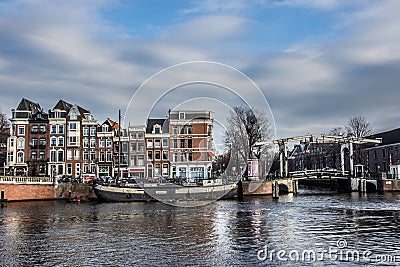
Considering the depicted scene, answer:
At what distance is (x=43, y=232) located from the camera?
26.9 metres

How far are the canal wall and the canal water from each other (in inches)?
819

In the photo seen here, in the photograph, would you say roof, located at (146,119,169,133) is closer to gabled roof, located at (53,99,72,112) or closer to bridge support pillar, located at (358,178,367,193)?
bridge support pillar, located at (358,178,367,193)

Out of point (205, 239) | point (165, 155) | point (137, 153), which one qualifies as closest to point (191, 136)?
point (205, 239)

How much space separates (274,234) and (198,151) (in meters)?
13.0

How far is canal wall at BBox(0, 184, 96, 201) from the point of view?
55.3 meters

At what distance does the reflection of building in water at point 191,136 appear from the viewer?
1172 inches

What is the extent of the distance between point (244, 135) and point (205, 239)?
2464cm

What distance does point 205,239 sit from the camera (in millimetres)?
23438

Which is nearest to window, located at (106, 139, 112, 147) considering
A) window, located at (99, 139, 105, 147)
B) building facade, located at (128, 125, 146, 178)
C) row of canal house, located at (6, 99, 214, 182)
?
row of canal house, located at (6, 99, 214, 182)

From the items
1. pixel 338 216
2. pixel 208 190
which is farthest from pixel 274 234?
pixel 208 190

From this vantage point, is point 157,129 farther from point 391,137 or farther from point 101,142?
point 391,137

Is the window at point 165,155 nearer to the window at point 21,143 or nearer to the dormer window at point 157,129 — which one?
the dormer window at point 157,129

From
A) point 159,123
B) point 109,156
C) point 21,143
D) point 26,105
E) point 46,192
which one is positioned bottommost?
point 46,192

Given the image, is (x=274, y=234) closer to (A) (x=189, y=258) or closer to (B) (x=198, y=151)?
(A) (x=189, y=258)
